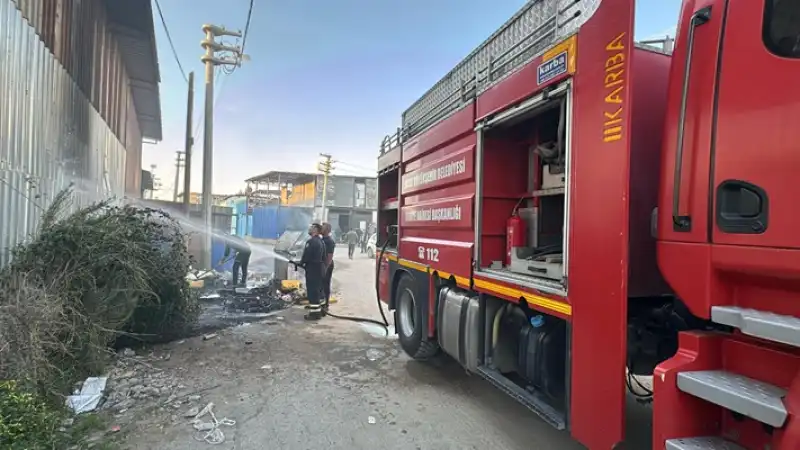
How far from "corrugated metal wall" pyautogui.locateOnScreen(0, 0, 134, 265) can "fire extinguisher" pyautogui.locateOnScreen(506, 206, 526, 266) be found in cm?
512

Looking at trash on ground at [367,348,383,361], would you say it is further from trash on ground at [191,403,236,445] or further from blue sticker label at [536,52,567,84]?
blue sticker label at [536,52,567,84]

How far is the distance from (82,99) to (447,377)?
27.3 feet

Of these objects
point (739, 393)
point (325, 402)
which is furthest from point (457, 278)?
point (739, 393)

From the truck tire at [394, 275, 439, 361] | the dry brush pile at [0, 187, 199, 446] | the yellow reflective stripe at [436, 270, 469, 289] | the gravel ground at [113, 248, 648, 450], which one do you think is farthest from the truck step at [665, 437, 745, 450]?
the dry brush pile at [0, 187, 199, 446]

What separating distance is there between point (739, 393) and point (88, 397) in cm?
474

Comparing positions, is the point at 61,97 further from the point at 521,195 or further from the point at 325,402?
the point at 521,195

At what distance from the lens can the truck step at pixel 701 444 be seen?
1841 millimetres

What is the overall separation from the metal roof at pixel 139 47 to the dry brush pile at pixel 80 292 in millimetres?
7320

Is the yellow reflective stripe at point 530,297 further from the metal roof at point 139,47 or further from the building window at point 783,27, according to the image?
the metal roof at point 139,47

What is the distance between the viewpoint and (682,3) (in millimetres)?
2152

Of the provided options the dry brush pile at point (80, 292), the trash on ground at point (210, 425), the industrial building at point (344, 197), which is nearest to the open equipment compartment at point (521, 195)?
the trash on ground at point (210, 425)

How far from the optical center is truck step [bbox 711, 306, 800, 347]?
1546 mm

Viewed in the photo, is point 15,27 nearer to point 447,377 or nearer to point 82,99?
point 82,99

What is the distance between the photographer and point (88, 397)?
154 inches
